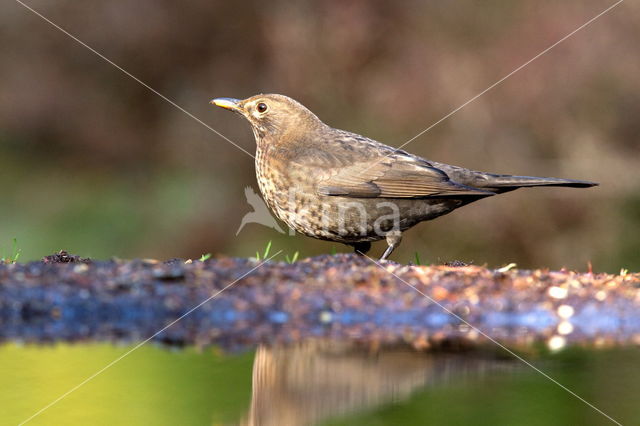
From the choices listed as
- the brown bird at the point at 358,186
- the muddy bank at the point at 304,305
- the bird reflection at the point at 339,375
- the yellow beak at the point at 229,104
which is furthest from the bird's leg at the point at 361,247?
the bird reflection at the point at 339,375

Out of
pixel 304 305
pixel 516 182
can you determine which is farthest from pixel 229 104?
pixel 304 305

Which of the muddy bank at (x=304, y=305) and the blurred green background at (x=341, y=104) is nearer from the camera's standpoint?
the muddy bank at (x=304, y=305)

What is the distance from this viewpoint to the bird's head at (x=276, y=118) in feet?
21.3

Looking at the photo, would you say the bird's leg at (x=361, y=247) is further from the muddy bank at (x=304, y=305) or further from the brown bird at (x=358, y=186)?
the muddy bank at (x=304, y=305)

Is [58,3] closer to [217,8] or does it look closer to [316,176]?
[217,8]

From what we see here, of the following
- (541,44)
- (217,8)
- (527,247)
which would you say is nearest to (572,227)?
(527,247)

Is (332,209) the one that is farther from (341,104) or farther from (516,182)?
(341,104)

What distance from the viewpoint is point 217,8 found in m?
12.6

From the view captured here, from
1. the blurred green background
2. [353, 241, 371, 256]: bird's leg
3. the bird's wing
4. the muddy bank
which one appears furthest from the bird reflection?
the blurred green background

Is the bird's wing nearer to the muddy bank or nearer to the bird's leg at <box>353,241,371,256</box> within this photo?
the bird's leg at <box>353,241,371,256</box>

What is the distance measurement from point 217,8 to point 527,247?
5247 mm

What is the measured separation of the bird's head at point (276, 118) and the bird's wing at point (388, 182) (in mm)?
608

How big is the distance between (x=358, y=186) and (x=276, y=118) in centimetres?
94

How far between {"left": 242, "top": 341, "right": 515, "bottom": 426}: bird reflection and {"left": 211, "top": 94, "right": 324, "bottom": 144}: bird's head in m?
3.05
